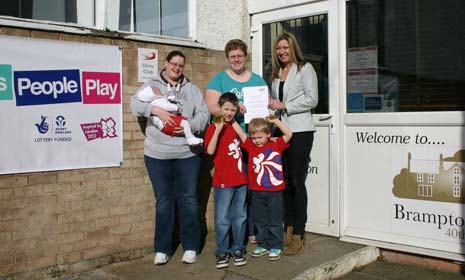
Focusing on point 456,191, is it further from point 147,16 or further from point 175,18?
point 147,16

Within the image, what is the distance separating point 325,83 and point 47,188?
2836 millimetres

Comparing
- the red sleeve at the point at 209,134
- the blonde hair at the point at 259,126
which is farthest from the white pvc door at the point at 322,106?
the red sleeve at the point at 209,134

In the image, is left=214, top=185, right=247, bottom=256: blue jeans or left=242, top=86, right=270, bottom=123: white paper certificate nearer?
left=214, top=185, right=247, bottom=256: blue jeans

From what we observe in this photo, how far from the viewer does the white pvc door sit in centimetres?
514

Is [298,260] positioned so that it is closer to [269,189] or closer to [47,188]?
[269,189]

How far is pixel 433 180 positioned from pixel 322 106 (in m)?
1.33

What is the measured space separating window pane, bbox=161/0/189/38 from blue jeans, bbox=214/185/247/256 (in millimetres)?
1744

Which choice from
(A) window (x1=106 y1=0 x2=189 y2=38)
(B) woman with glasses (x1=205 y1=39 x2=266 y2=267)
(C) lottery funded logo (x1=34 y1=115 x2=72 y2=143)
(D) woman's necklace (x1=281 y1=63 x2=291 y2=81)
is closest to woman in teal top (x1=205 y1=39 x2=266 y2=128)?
(B) woman with glasses (x1=205 y1=39 x2=266 y2=267)

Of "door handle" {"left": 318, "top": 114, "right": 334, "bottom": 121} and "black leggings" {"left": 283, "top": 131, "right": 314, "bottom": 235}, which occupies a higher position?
"door handle" {"left": 318, "top": 114, "right": 334, "bottom": 121}

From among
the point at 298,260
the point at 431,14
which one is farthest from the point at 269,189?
the point at 431,14

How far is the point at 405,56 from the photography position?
4.74 metres

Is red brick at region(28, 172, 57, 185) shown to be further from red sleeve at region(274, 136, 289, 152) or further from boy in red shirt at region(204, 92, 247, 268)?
red sleeve at region(274, 136, 289, 152)

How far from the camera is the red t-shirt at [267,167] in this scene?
4.43 metres

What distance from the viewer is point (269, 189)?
4.44m
